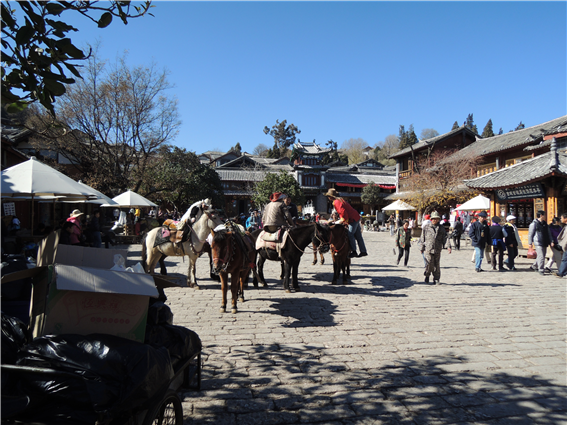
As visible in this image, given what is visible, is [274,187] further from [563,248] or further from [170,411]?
[170,411]

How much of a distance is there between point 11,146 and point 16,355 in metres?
20.3

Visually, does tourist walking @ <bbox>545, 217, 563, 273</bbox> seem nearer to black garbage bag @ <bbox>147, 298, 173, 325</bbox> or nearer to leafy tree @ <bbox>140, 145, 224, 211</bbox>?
black garbage bag @ <bbox>147, 298, 173, 325</bbox>

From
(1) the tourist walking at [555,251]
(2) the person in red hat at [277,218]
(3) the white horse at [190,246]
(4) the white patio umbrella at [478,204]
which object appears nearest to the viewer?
(3) the white horse at [190,246]

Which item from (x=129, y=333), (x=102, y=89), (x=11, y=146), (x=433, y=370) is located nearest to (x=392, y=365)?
(x=433, y=370)

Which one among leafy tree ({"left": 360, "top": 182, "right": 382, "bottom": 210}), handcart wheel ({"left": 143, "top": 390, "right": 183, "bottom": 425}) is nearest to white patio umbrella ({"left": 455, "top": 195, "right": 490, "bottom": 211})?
handcart wheel ({"left": 143, "top": 390, "right": 183, "bottom": 425})

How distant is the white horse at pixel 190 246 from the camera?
8647mm

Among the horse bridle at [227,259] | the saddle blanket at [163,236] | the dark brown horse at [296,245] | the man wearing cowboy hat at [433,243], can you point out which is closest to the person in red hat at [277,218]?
the dark brown horse at [296,245]

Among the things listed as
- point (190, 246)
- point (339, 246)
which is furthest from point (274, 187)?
point (190, 246)

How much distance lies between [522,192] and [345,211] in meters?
11.6

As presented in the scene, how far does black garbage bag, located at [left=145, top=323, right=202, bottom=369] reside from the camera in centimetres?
308

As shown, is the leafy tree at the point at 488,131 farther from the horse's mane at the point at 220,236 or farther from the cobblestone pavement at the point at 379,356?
the horse's mane at the point at 220,236

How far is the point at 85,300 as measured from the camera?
2.56m

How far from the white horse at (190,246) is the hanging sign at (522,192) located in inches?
575

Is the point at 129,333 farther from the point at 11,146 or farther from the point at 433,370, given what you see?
the point at 11,146
